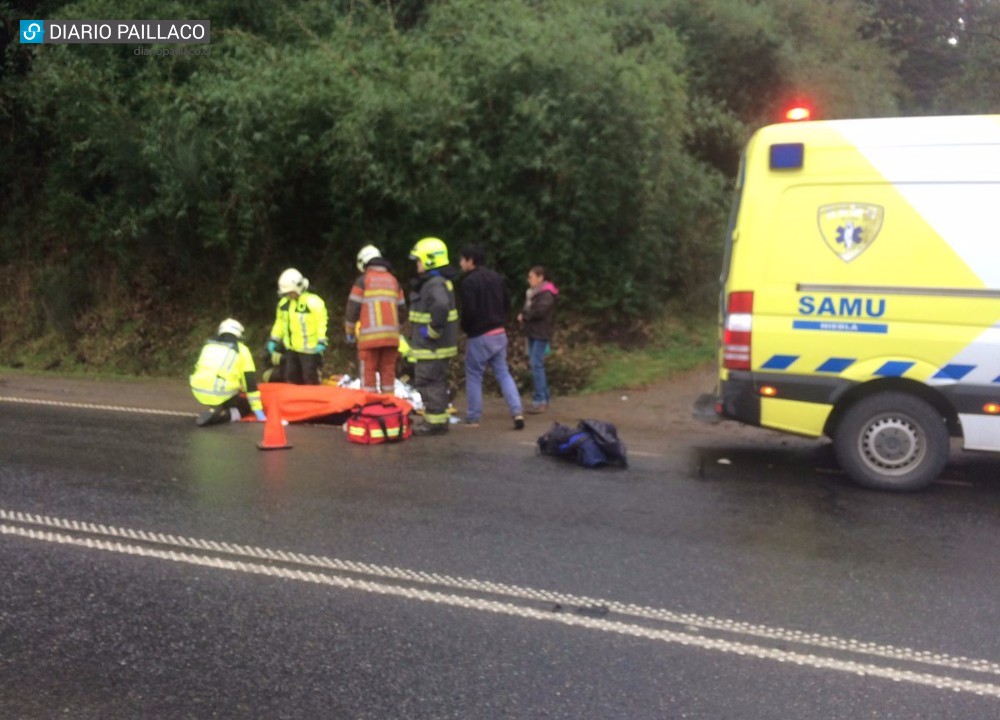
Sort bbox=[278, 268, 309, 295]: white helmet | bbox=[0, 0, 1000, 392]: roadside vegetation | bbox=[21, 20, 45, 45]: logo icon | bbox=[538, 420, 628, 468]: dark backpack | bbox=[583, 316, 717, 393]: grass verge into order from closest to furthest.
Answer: bbox=[538, 420, 628, 468]: dark backpack < bbox=[278, 268, 309, 295]: white helmet < bbox=[583, 316, 717, 393]: grass verge < bbox=[0, 0, 1000, 392]: roadside vegetation < bbox=[21, 20, 45, 45]: logo icon

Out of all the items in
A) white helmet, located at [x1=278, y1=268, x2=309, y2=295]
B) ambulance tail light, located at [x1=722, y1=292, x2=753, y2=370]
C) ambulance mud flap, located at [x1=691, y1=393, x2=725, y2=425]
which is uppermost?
white helmet, located at [x1=278, y1=268, x2=309, y2=295]

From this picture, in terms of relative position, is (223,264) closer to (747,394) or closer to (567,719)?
(747,394)

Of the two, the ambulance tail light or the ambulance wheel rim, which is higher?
the ambulance tail light

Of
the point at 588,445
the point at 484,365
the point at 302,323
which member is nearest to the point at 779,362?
the point at 588,445

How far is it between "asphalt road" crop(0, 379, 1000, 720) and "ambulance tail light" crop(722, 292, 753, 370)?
2.98 feet

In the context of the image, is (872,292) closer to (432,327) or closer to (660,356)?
(432,327)

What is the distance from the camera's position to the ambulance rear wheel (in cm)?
795

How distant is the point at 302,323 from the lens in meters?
11.6

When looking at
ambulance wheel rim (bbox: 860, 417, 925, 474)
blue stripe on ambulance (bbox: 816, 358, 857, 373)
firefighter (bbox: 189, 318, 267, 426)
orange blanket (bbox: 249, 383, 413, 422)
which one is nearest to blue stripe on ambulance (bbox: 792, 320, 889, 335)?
blue stripe on ambulance (bbox: 816, 358, 857, 373)

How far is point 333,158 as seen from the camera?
14.2 meters

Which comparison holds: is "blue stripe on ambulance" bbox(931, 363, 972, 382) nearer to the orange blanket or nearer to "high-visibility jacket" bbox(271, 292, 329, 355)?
the orange blanket

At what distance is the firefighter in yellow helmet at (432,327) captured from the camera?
34.2 feet

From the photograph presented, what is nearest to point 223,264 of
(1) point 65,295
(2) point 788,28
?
(1) point 65,295

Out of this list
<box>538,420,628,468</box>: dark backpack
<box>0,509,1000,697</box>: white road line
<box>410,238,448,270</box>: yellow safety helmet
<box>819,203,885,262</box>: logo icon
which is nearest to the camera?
<box>0,509,1000,697</box>: white road line
